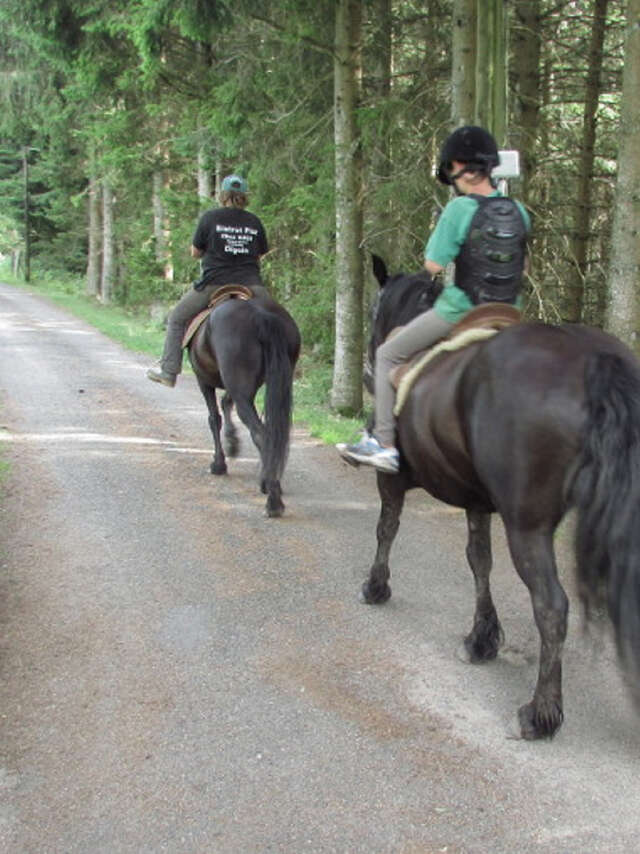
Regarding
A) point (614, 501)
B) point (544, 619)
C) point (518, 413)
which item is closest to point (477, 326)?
point (518, 413)

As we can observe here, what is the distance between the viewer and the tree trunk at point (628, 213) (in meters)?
6.51

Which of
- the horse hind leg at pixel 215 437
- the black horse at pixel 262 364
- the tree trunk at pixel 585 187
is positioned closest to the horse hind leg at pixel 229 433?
the horse hind leg at pixel 215 437

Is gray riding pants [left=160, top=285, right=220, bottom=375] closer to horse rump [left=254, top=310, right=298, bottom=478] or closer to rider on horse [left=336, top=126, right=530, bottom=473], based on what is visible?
horse rump [left=254, top=310, right=298, bottom=478]

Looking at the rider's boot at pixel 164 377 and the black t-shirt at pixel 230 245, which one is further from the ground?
the black t-shirt at pixel 230 245

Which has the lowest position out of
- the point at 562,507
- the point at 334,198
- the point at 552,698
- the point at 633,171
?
the point at 552,698

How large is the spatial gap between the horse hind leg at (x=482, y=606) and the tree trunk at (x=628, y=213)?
10.3 feet

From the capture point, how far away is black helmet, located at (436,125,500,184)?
4.06m

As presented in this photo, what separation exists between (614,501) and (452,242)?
5.41 ft

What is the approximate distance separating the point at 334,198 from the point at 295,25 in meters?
2.39

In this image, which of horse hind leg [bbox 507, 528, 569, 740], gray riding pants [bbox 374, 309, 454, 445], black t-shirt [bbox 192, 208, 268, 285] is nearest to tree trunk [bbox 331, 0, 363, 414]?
black t-shirt [bbox 192, 208, 268, 285]

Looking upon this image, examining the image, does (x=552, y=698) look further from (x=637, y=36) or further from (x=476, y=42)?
(x=476, y=42)

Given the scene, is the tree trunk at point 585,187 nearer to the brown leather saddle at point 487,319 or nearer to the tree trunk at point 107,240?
the brown leather saddle at point 487,319

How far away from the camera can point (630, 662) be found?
313 centimetres

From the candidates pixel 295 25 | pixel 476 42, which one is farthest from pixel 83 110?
pixel 476 42
